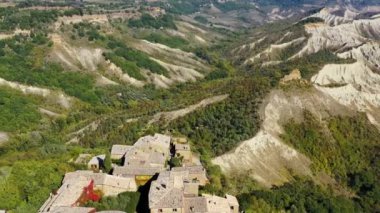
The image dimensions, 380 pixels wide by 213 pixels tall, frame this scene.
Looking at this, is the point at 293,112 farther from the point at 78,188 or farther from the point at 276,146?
the point at 78,188

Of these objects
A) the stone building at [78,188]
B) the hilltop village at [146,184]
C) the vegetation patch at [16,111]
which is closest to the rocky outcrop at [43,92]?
the vegetation patch at [16,111]

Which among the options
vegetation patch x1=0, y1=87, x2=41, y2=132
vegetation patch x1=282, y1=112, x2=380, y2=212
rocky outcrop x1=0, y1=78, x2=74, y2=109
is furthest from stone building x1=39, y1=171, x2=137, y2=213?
rocky outcrop x1=0, y1=78, x2=74, y2=109

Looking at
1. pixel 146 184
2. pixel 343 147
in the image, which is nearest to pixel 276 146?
pixel 343 147

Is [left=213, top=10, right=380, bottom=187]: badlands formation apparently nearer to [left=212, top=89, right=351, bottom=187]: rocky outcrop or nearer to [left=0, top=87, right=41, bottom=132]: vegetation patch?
[left=212, top=89, right=351, bottom=187]: rocky outcrop

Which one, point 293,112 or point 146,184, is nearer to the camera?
point 146,184

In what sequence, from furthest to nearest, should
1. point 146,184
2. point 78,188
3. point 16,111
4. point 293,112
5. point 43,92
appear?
point 43,92 → point 16,111 → point 293,112 → point 146,184 → point 78,188

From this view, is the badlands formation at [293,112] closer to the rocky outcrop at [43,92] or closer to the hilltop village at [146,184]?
the hilltop village at [146,184]

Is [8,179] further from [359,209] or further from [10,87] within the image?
[10,87]

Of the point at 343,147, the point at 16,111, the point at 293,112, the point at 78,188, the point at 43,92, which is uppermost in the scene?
the point at 78,188
